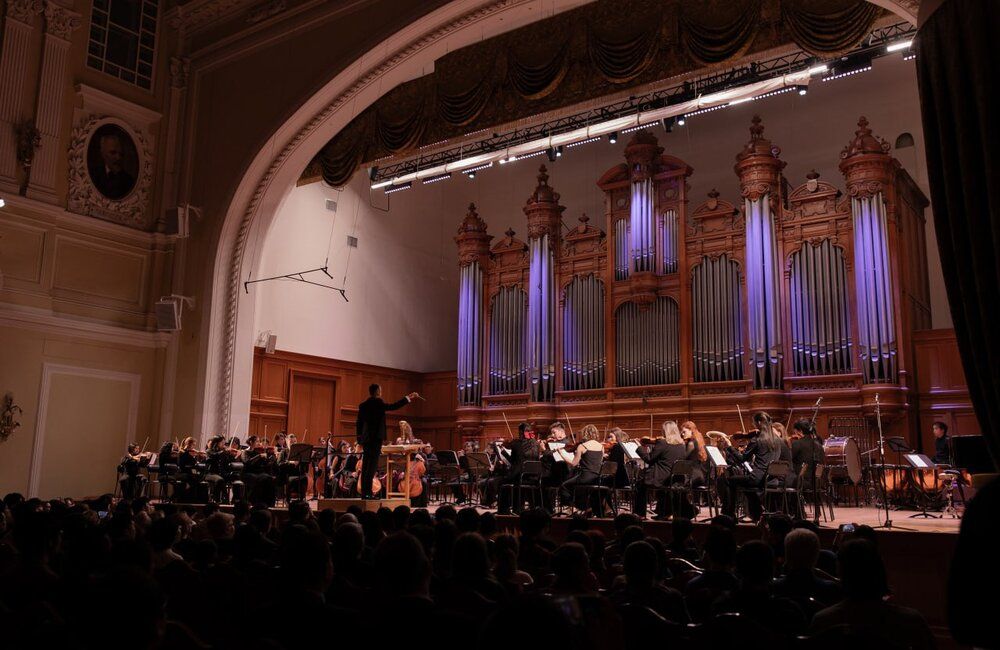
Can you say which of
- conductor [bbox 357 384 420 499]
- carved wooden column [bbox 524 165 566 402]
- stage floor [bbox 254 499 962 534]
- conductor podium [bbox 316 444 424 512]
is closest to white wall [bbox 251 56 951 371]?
carved wooden column [bbox 524 165 566 402]

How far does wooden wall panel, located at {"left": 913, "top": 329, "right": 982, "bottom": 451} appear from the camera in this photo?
36.7 ft

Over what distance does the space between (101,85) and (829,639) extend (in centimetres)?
1259

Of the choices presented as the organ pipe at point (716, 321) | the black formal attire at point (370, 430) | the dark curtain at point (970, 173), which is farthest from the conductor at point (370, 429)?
the organ pipe at point (716, 321)

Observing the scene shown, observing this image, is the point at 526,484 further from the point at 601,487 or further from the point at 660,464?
the point at 660,464

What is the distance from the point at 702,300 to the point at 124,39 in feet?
31.4

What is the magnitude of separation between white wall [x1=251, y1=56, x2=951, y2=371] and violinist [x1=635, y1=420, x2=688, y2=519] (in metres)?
6.61

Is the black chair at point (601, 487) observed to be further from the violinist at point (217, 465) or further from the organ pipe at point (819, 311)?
the violinist at point (217, 465)

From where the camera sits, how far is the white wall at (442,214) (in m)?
13.9

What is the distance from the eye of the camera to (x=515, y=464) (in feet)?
31.3

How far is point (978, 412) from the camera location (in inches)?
195

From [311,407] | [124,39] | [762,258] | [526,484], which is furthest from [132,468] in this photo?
[762,258]

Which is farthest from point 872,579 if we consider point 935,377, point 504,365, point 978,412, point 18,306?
point 504,365

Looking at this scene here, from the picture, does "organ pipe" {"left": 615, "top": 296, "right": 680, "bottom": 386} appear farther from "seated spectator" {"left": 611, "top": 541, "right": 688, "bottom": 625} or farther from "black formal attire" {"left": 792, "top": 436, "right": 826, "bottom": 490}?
"seated spectator" {"left": 611, "top": 541, "right": 688, "bottom": 625}

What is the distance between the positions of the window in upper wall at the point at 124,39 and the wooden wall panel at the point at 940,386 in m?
11.9
